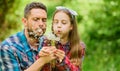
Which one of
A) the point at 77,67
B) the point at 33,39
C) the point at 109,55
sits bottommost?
the point at 109,55

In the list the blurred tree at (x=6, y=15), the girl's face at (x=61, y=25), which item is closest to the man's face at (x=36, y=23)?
the girl's face at (x=61, y=25)

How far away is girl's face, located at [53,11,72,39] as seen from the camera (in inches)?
214

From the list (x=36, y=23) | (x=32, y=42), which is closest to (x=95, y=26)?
(x=32, y=42)

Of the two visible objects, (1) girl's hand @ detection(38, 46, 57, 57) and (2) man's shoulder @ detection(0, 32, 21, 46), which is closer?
(1) girl's hand @ detection(38, 46, 57, 57)

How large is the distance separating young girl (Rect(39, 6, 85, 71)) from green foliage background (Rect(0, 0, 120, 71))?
5175 millimetres

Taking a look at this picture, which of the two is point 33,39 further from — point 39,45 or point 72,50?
point 72,50

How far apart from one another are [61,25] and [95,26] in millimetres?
6684

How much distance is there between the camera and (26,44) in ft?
17.2

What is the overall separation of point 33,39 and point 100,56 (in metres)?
6.85

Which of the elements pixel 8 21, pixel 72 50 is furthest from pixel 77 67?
pixel 8 21

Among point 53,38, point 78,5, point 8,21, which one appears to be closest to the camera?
point 53,38

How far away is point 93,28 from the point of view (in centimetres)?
1238

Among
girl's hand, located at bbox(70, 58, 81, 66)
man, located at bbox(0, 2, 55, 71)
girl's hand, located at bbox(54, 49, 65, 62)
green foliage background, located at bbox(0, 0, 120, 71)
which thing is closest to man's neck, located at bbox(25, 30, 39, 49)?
man, located at bbox(0, 2, 55, 71)

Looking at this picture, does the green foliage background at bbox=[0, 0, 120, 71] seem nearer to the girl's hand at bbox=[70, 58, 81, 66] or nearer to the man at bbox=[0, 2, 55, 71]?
the girl's hand at bbox=[70, 58, 81, 66]
